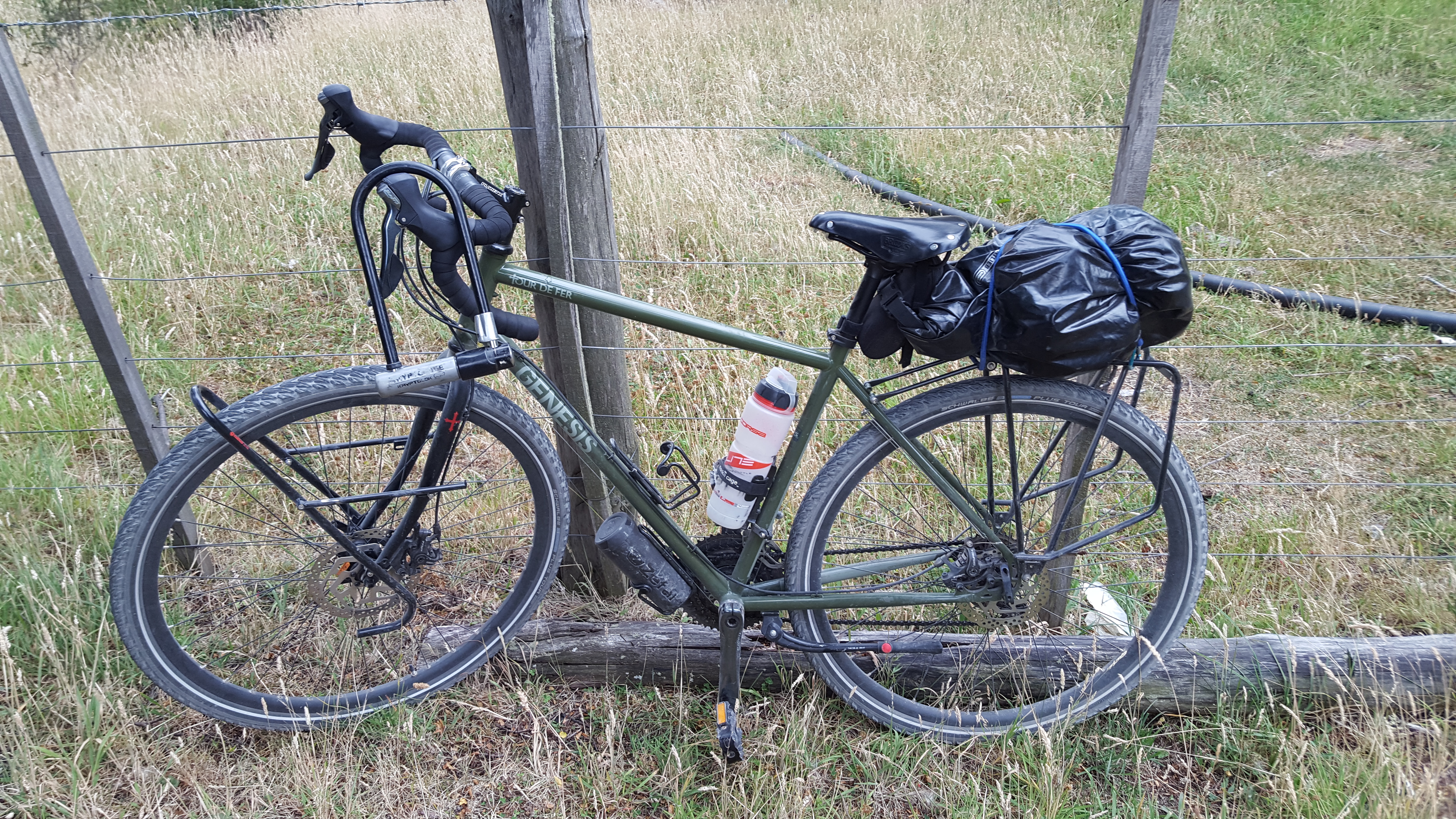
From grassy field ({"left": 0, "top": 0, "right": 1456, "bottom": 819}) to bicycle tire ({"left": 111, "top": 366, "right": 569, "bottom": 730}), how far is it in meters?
0.17

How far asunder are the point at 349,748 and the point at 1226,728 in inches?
99.5

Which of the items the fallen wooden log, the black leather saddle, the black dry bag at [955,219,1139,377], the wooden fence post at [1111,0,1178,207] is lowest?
the fallen wooden log

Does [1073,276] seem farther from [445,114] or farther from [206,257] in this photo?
[445,114]

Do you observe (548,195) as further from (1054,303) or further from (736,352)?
(736,352)

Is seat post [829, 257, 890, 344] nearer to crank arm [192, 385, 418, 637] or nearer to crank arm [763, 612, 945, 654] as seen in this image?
crank arm [763, 612, 945, 654]

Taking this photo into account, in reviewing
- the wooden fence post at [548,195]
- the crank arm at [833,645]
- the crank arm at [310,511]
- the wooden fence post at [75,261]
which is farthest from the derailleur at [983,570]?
the wooden fence post at [75,261]

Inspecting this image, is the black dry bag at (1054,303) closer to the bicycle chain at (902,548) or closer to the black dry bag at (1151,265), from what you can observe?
the black dry bag at (1151,265)

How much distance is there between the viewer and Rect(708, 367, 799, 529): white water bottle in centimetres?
217

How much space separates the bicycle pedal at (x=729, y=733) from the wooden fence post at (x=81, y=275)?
179cm

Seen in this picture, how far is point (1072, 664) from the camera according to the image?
8.36ft

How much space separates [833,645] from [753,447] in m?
0.66

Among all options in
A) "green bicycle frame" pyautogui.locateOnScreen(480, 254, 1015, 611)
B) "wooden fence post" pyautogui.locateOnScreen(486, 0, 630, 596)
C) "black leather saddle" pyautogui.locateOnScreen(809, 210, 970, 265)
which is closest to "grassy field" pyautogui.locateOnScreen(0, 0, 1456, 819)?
"green bicycle frame" pyautogui.locateOnScreen(480, 254, 1015, 611)

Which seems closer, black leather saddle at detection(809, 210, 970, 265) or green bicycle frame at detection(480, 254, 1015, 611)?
black leather saddle at detection(809, 210, 970, 265)

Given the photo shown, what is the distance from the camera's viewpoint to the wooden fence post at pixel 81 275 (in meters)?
2.40
